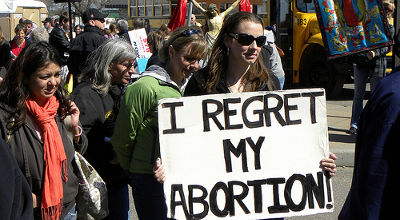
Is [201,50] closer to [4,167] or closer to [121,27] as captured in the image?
[4,167]

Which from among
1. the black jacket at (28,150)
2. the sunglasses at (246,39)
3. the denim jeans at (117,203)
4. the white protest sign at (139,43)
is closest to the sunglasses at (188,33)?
the sunglasses at (246,39)

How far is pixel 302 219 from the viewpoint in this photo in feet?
18.0

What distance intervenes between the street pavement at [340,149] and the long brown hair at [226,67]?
8.88ft

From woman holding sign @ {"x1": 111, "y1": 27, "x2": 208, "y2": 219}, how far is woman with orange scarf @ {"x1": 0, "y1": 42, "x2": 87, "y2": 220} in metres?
0.35

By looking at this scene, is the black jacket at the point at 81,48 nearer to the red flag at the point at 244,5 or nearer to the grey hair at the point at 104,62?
the red flag at the point at 244,5

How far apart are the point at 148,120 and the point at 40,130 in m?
0.58

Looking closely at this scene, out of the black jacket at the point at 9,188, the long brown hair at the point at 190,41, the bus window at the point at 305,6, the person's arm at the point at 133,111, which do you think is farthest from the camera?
the bus window at the point at 305,6

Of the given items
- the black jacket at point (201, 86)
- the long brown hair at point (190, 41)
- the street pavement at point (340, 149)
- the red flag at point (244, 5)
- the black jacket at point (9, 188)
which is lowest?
the street pavement at point (340, 149)

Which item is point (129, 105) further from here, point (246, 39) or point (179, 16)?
point (179, 16)

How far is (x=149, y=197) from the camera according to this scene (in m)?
3.29

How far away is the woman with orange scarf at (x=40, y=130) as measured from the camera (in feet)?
9.99

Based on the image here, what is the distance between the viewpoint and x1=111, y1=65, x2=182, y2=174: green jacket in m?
3.23

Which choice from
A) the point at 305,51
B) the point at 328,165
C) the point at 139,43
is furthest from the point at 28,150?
the point at 305,51

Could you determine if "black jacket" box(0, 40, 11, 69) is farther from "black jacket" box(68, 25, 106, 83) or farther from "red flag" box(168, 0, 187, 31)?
"red flag" box(168, 0, 187, 31)
